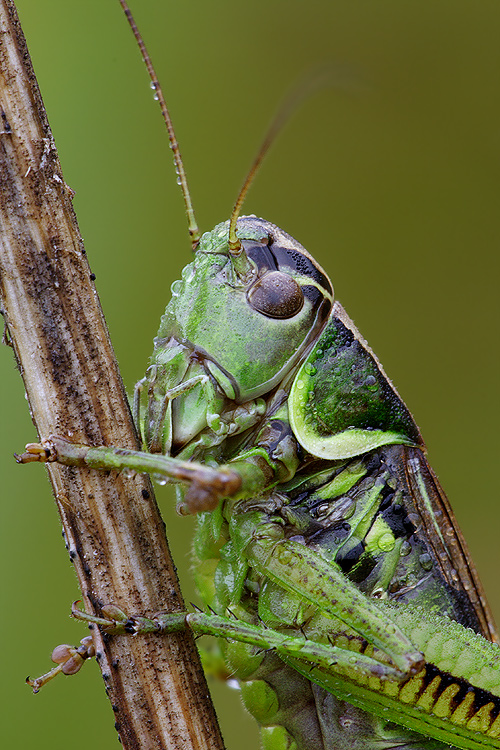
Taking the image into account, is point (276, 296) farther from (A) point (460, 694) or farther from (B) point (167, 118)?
(A) point (460, 694)

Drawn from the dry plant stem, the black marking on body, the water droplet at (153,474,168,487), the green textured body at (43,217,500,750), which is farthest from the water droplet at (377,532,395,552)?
the water droplet at (153,474,168,487)

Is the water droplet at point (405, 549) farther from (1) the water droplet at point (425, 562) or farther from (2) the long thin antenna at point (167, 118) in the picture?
(2) the long thin antenna at point (167, 118)

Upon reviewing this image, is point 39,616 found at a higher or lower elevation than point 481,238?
lower

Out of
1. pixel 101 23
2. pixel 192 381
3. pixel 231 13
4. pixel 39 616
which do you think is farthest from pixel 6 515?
pixel 231 13

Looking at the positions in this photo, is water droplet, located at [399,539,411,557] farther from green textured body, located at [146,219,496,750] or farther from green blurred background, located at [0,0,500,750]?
green blurred background, located at [0,0,500,750]

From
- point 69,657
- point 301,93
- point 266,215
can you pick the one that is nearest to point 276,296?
point 301,93

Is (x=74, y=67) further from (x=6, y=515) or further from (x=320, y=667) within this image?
(x=320, y=667)
